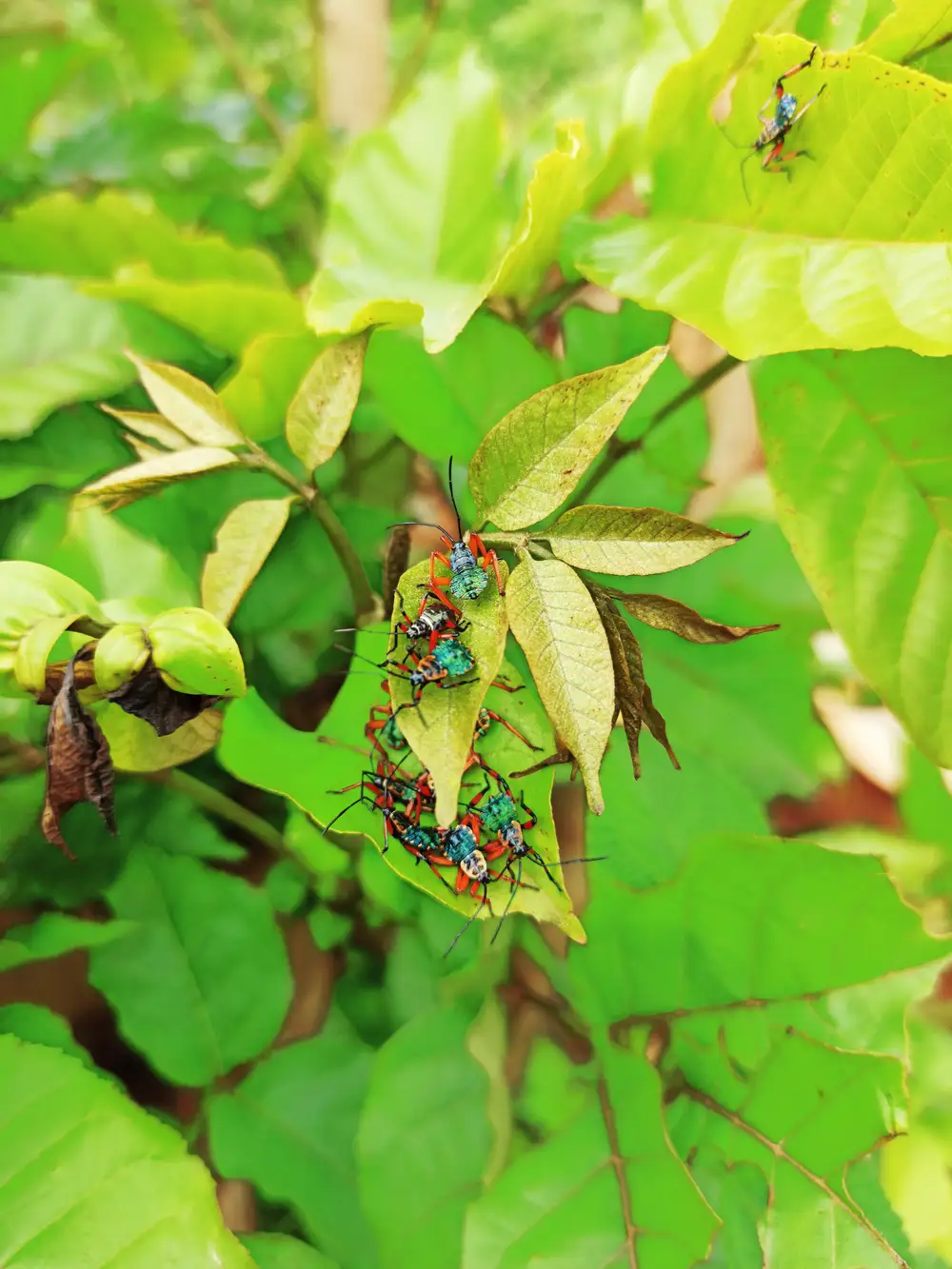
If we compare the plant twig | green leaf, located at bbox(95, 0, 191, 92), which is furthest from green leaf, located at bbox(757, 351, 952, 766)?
green leaf, located at bbox(95, 0, 191, 92)

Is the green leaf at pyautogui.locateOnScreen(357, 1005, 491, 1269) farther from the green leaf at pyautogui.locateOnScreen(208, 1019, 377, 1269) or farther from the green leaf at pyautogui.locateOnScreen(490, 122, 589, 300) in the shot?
the green leaf at pyautogui.locateOnScreen(490, 122, 589, 300)

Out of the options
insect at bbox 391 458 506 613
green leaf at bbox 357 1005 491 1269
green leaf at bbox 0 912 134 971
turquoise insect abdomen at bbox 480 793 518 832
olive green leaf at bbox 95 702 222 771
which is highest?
insect at bbox 391 458 506 613

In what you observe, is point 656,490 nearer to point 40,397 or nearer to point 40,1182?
point 40,397

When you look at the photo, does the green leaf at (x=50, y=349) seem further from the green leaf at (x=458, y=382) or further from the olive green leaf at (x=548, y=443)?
the olive green leaf at (x=548, y=443)

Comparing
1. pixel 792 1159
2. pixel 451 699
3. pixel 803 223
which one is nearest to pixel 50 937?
pixel 451 699

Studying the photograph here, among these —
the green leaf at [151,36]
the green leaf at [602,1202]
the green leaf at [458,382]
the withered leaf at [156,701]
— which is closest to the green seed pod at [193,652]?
the withered leaf at [156,701]

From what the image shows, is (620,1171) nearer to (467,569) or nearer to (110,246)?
(467,569)
